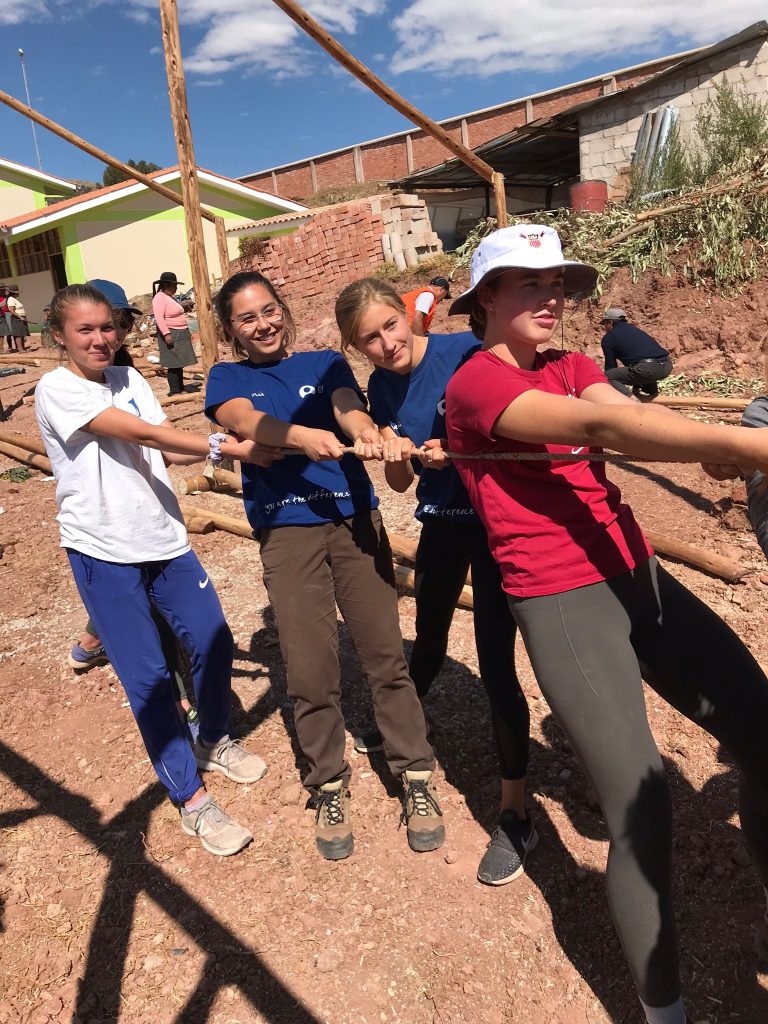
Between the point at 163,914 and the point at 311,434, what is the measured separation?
1.74 m

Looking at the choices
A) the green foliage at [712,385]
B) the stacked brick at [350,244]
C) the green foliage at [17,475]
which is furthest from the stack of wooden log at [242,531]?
the stacked brick at [350,244]

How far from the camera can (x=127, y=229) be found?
23.1 m

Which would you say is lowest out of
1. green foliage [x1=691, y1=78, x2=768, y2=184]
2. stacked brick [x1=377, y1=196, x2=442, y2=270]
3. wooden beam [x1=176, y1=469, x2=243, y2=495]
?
wooden beam [x1=176, y1=469, x2=243, y2=495]

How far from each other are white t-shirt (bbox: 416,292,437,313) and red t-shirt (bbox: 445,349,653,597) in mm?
2869

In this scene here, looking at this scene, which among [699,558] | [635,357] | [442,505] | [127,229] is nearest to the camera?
[442,505]

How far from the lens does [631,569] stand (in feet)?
6.06

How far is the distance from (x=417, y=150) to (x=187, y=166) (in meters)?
30.2

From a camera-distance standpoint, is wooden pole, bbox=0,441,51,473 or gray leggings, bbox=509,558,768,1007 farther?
wooden pole, bbox=0,441,51,473

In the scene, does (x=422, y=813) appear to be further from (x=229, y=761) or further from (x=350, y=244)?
(x=350, y=244)

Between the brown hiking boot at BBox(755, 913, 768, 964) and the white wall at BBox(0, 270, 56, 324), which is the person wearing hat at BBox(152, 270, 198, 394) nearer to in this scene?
the brown hiking boot at BBox(755, 913, 768, 964)

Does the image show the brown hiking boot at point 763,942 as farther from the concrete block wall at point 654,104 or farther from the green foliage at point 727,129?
the concrete block wall at point 654,104

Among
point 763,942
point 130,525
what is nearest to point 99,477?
point 130,525

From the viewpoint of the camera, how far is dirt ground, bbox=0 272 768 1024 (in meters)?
2.15

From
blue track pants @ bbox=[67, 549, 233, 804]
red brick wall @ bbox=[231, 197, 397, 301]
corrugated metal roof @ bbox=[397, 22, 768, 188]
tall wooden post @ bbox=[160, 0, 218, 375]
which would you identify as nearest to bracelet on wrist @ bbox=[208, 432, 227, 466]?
blue track pants @ bbox=[67, 549, 233, 804]
